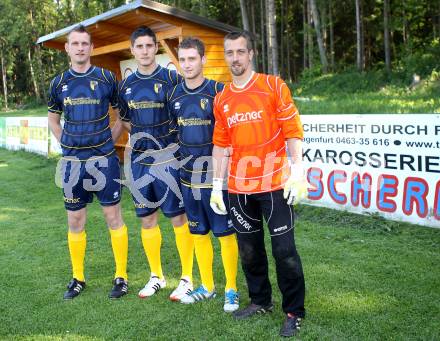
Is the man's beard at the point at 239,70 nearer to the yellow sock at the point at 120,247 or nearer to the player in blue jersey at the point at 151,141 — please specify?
the player in blue jersey at the point at 151,141

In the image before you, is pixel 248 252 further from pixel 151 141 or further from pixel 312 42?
pixel 312 42

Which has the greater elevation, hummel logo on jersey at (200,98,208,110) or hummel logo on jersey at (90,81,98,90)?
hummel logo on jersey at (90,81,98,90)

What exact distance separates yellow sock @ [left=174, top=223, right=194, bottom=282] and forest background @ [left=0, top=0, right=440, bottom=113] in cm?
553

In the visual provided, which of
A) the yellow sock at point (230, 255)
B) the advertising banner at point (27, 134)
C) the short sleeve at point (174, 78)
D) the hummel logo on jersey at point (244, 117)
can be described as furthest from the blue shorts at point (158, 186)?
the advertising banner at point (27, 134)

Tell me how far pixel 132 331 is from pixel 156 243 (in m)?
1.00

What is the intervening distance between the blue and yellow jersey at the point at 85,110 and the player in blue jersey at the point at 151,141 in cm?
18

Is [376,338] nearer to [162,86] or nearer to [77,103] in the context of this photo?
[162,86]

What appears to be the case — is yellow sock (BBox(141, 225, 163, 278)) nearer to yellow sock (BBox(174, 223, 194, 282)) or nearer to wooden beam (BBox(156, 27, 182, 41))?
yellow sock (BBox(174, 223, 194, 282))

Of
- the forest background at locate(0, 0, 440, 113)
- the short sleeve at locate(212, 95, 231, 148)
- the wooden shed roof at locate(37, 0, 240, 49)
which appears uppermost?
the forest background at locate(0, 0, 440, 113)

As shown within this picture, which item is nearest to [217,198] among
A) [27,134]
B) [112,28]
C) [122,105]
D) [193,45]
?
[193,45]

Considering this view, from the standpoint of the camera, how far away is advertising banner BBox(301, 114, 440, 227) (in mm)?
5609

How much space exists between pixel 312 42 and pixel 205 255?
2408 cm

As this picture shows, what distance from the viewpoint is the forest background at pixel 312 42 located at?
60.8 feet

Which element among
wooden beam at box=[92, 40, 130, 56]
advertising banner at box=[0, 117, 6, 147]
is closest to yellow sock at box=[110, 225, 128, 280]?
wooden beam at box=[92, 40, 130, 56]
